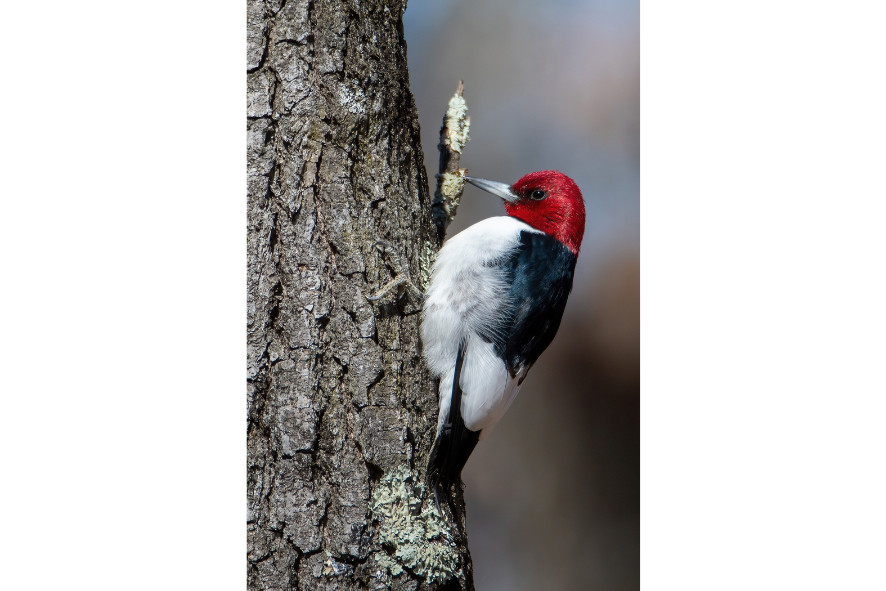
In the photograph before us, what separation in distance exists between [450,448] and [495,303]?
353 mm

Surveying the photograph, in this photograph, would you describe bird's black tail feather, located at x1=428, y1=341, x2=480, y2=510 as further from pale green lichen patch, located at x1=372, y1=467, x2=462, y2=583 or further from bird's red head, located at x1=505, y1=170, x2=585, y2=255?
bird's red head, located at x1=505, y1=170, x2=585, y2=255

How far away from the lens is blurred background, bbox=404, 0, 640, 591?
5.89ft

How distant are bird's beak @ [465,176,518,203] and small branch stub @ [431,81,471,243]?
0.03 m

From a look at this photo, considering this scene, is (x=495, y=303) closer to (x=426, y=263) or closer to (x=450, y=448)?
(x=426, y=263)

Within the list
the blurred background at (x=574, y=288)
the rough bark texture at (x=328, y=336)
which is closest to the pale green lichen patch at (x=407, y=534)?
the rough bark texture at (x=328, y=336)

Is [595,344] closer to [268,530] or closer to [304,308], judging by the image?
[304,308]

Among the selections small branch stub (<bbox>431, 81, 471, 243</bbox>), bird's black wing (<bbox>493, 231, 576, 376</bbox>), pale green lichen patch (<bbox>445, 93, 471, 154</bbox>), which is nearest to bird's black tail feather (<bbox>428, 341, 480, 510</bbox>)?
bird's black wing (<bbox>493, 231, 576, 376</bbox>)

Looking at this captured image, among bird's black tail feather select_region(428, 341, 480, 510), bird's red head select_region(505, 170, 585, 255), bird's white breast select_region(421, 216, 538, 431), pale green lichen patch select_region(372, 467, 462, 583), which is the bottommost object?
pale green lichen patch select_region(372, 467, 462, 583)

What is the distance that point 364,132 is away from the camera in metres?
1.68

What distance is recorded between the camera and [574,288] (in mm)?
1879

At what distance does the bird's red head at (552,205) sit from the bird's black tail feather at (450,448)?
46 cm

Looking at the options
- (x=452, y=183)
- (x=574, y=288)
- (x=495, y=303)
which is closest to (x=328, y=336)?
(x=495, y=303)

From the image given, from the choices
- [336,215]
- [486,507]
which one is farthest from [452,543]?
[336,215]

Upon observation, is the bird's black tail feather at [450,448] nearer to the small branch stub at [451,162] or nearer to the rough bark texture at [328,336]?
the rough bark texture at [328,336]
